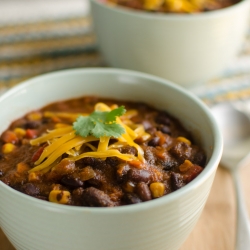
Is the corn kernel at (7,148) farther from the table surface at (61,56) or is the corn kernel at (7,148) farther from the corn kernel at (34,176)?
the table surface at (61,56)

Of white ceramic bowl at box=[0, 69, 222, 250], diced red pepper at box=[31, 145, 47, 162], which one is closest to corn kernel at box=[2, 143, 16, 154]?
→ diced red pepper at box=[31, 145, 47, 162]

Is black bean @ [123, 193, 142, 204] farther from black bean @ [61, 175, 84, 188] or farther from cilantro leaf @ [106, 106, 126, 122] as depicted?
cilantro leaf @ [106, 106, 126, 122]

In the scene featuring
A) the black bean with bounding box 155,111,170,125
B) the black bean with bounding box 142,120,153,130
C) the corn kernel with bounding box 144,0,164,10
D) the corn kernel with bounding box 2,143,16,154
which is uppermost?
the corn kernel with bounding box 144,0,164,10

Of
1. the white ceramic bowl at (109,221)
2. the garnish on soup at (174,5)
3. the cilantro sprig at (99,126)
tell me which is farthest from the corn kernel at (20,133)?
the garnish on soup at (174,5)

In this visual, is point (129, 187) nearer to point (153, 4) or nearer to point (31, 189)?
point (31, 189)

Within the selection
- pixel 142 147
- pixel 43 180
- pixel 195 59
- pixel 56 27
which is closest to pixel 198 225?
pixel 142 147

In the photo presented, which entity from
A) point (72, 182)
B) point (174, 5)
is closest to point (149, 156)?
point (72, 182)

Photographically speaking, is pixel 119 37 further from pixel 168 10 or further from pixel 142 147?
pixel 142 147
